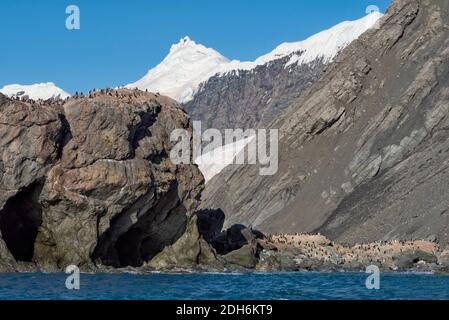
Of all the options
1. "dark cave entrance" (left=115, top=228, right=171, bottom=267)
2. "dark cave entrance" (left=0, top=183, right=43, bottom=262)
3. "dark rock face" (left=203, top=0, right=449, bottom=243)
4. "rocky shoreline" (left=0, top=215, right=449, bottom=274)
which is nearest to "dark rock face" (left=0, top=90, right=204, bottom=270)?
"dark cave entrance" (left=0, top=183, right=43, bottom=262)

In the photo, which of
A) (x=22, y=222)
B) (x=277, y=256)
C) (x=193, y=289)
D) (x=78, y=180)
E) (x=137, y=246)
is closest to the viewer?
(x=193, y=289)

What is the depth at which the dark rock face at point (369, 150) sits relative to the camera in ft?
360

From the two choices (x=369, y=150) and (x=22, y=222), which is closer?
(x=22, y=222)

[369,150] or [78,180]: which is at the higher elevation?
[369,150]

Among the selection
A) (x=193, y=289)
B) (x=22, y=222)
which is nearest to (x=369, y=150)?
(x=22, y=222)

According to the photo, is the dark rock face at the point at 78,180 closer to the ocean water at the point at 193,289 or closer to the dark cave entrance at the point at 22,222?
the dark cave entrance at the point at 22,222

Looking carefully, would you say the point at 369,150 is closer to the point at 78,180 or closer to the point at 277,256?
the point at 277,256

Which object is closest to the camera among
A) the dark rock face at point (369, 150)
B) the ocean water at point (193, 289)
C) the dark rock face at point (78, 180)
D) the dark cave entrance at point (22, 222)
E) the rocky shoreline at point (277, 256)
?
the ocean water at point (193, 289)

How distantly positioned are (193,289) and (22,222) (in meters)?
23.9

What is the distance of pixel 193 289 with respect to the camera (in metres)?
47.8

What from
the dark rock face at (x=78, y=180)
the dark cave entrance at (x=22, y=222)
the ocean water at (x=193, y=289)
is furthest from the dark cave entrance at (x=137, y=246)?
the ocean water at (x=193, y=289)

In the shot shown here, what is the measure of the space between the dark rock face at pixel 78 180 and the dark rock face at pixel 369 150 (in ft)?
A: 142
